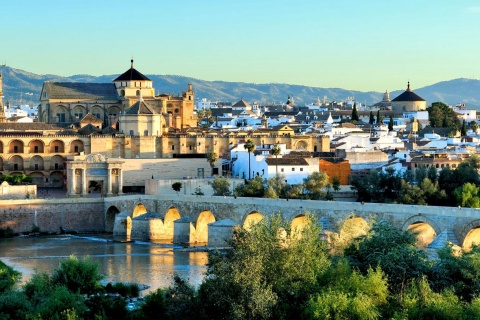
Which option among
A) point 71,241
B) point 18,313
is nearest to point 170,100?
point 71,241

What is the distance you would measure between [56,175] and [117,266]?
23.4 metres

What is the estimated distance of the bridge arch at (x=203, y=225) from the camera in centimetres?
4425

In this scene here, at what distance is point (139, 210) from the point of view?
48469mm

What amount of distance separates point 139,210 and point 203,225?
4781 millimetres

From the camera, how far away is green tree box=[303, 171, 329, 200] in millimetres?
47312

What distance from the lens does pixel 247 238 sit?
24.0 metres

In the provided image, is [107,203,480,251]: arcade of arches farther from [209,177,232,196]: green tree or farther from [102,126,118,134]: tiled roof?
[102,126,118,134]: tiled roof

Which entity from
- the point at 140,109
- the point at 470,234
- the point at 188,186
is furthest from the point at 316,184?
the point at 470,234

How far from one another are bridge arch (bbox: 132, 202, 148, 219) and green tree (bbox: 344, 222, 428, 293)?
21438 millimetres

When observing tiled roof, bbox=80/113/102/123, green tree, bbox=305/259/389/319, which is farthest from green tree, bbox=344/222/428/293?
tiled roof, bbox=80/113/102/123

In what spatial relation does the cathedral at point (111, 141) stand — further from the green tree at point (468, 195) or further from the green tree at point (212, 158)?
the green tree at point (468, 195)

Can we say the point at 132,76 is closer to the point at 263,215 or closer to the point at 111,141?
the point at 111,141

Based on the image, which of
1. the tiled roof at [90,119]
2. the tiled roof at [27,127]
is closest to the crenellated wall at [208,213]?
the tiled roof at [27,127]

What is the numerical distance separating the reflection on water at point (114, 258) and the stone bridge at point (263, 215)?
4.84 feet
